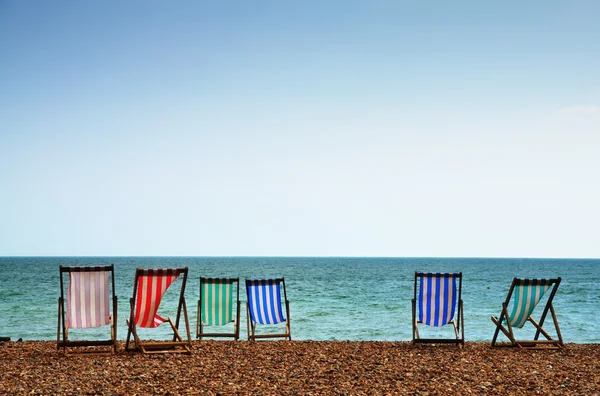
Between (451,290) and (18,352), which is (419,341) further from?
(18,352)

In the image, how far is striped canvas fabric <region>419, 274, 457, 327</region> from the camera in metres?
7.91

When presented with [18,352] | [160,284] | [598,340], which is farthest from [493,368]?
[598,340]

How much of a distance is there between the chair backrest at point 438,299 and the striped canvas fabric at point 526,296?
78cm

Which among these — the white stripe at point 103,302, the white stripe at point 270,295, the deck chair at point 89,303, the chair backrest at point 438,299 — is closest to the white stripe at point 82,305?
the deck chair at point 89,303

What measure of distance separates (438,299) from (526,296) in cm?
109

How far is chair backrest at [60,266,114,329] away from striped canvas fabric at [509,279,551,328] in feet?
16.1

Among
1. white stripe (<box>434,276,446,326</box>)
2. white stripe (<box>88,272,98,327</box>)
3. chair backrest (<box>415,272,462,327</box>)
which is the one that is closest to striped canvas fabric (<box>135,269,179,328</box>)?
white stripe (<box>88,272,98,327</box>)

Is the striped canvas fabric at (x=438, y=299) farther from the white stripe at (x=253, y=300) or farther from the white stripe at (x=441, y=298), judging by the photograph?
the white stripe at (x=253, y=300)

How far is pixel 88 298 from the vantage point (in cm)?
704

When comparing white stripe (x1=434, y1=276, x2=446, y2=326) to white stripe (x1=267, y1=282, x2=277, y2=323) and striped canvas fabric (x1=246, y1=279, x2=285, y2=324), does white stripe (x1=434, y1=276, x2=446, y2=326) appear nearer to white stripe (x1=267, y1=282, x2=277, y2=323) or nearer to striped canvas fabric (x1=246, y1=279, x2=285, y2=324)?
striped canvas fabric (x1=246, y1=279, x2=285, y2=324)

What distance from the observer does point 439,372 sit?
5758 millimetres

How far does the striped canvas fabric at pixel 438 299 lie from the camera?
791 cm

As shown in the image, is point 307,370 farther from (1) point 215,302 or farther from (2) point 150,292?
(1) point 215,302

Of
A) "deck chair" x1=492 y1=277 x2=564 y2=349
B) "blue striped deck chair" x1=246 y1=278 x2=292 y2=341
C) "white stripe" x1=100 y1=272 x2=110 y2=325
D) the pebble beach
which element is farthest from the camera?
"blue striped deck chair" x1=246 y1=278 x2=292 y2=341
